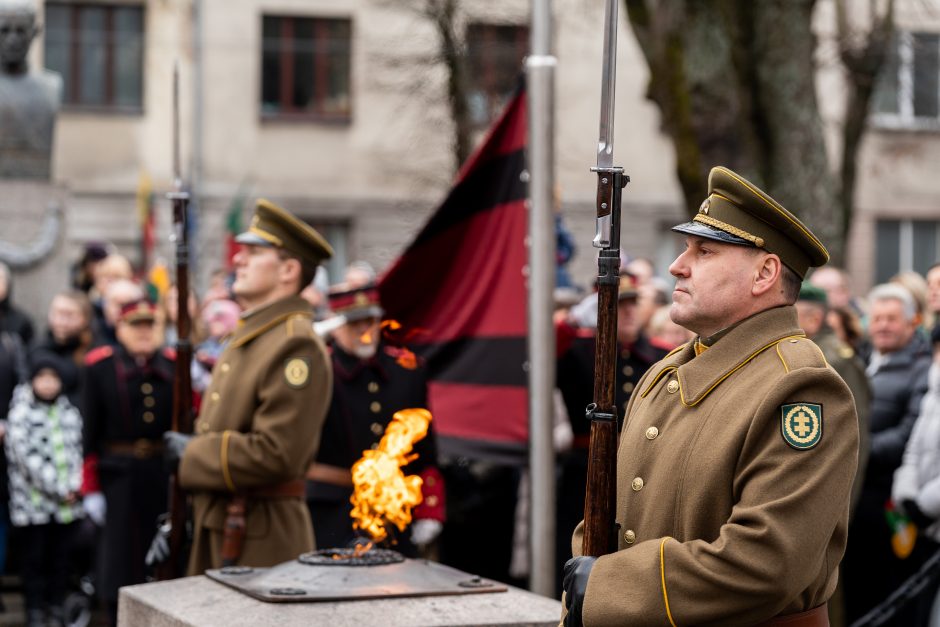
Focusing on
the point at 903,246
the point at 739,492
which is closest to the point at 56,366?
the point at 739,492

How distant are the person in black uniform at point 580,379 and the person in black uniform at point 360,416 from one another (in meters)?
1.23

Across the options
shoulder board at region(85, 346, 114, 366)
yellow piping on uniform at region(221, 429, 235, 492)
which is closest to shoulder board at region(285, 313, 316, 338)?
yellow piping on uniform at region(221, 429, 235, 492)

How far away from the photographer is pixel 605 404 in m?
3.96

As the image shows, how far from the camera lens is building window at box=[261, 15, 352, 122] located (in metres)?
27.2

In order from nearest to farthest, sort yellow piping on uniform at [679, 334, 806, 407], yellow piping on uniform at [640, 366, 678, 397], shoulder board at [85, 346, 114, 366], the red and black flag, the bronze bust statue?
yellow piping on uniform at [679, 334, 806, 407]
yellow piping on uniform at [640, 366, 678, 397]
the red and black flag
shoulder board at [85, 346, 114, 366]
the bronze bust statue

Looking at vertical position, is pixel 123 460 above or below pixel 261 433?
below

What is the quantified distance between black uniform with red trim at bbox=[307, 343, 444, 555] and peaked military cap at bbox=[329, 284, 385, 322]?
0.16 m

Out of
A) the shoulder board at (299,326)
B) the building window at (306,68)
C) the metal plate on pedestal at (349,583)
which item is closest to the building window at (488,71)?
the building window at (306,68)

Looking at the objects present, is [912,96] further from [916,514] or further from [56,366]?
[916,514]

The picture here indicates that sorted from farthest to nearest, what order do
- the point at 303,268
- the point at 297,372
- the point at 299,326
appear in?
1. the point at 303,268
2. the point at 299,326
3. the point at 297,372

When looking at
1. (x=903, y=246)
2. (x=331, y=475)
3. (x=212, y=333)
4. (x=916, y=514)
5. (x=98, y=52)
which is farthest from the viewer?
(x=903, y=246)

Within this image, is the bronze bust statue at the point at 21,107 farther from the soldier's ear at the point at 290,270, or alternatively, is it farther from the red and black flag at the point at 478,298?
the soldier's ear at the point at 290,270

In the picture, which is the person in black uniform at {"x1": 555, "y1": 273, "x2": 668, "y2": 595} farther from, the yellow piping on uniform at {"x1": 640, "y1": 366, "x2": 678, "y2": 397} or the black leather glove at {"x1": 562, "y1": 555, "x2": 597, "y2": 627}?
the black leather glove at {"x1": 562, "y1": 555, "x2": 597, "y2": 627}

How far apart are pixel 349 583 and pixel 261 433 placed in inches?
48.3
